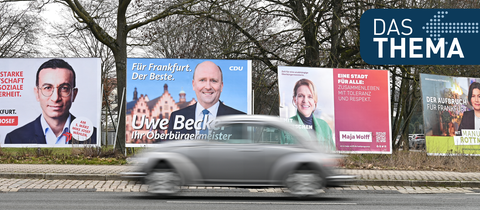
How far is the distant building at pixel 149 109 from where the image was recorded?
1745 centimetres

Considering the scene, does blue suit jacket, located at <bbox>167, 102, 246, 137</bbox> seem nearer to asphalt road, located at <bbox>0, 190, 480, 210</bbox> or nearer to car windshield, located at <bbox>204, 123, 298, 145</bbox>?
asphalt road, located at <bbox>0, 190, 480, 210</bbox>

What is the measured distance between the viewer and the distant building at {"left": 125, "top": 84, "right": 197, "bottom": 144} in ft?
57.3

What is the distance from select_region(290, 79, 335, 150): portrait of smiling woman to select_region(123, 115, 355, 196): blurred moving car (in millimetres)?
7645

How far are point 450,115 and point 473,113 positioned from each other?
1.09 metres

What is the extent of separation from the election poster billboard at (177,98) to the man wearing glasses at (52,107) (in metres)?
2.15

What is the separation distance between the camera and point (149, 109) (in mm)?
17547

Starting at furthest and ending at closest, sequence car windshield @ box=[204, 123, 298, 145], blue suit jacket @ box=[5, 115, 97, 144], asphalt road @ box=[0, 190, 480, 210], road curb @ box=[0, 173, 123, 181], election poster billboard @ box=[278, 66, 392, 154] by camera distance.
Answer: blue suit jacket @ box=[5, 115, 97, 144]
election poster billboard @ box=[278, 66, 392, 154]
road curb @ box=[0, 173, 123, 181]
car windshield @ box=[204, 123, 298, 145]
asphalt road @ box=[0, 190, 480, 210]

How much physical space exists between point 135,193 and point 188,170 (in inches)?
58.2

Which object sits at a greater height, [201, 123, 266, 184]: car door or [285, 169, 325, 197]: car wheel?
[201, 123, 266, 184]: car door

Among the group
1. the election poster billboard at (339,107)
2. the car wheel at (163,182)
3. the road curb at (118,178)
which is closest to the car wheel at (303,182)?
the car wheel at (163,182)

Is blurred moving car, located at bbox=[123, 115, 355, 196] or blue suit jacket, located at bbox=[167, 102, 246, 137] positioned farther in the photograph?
blue suit jacket, located at bbox=[167, 102, 246, 137]

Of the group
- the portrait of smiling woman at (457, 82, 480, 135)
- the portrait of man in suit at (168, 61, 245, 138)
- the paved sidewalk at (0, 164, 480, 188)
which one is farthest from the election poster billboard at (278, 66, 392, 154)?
the paved sidewalk at (0, 164, 480, 188)

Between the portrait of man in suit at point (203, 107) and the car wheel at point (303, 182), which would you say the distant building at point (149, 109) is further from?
the car wheel at point (303, 182)

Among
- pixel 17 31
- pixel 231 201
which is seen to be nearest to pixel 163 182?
pixel 231 201
